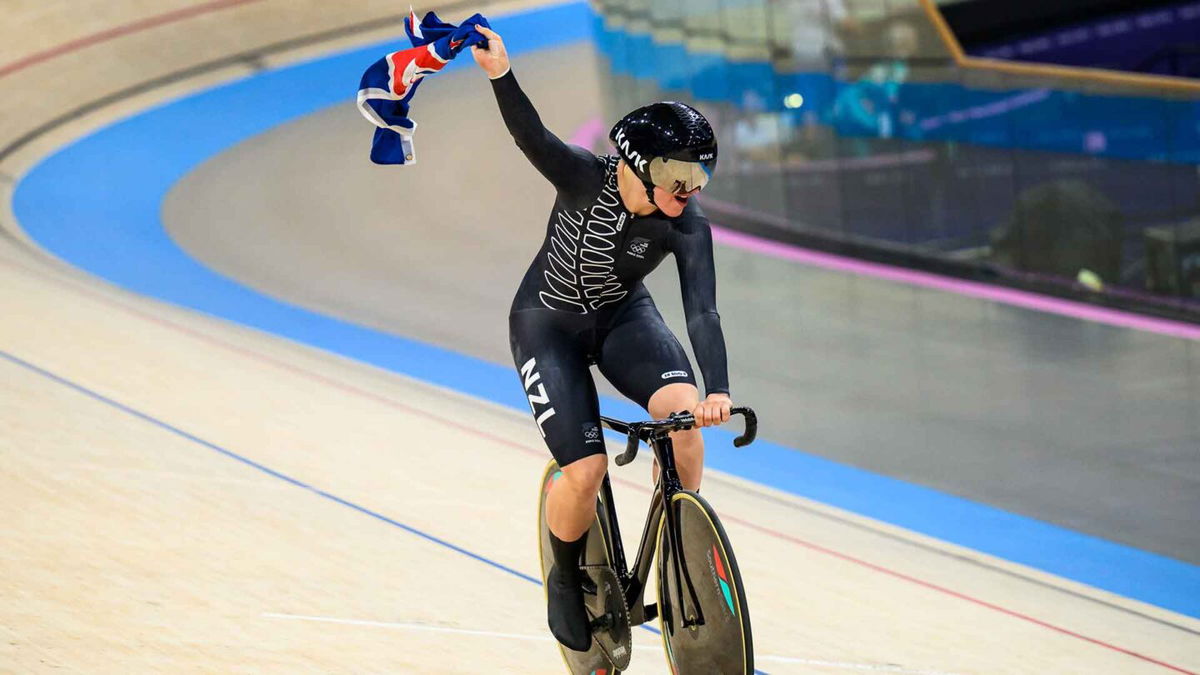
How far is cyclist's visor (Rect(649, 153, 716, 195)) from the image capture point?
2.81 meters

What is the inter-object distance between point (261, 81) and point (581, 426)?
1108 cm

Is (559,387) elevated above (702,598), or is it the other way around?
(559,387)

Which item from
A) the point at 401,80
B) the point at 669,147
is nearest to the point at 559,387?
the point at 669,147

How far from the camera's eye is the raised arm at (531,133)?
2.91 meters

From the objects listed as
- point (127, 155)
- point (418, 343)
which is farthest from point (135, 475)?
point (127, 155)

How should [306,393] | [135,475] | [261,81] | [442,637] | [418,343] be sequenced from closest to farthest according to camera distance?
[442,637] < [135,475] < [306,393] < [418,343] < [261,81]

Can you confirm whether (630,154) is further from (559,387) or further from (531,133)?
(559,387)

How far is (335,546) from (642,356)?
1.66 meters

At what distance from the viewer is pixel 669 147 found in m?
2.79

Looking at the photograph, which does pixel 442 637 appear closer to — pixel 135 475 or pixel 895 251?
pixel 135 475

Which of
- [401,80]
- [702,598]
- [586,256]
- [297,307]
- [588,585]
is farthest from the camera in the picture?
[297,307]

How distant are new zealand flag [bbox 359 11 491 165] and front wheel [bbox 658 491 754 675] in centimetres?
98

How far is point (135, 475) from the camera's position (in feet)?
15.7

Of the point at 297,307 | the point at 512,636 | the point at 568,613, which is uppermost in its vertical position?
the point at 297,307
